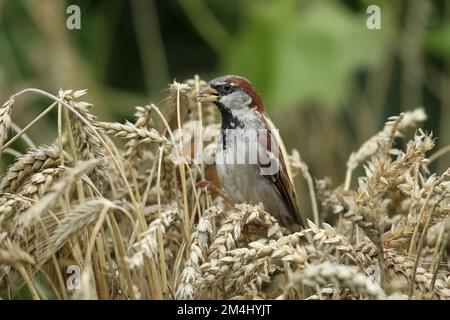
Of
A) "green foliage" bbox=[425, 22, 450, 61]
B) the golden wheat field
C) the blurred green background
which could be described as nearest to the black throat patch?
the golden wheat field

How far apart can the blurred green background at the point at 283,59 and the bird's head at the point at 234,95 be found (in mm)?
1370

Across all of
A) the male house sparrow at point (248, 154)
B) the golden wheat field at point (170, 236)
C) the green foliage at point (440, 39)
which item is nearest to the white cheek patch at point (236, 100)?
the male house sparrow at point (248, 154)

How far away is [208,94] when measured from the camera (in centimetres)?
244

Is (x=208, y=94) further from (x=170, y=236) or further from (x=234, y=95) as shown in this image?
(x=170, y=236)

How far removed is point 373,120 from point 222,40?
3.10 ft

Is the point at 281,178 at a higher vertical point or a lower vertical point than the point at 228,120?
lower

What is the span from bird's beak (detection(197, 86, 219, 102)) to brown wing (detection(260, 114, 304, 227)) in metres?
0.18

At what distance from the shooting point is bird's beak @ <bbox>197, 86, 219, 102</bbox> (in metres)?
2.37

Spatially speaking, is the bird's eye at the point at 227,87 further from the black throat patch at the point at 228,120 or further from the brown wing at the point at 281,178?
→ the brown wing at the point at 281,178

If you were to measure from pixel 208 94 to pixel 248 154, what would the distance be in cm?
24

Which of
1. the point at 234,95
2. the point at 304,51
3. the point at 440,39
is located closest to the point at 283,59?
the point at 304,51

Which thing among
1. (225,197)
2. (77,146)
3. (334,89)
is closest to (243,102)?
(225,197)

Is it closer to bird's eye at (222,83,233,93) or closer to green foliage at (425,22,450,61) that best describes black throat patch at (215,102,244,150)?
bird's eye at (222,83,233,93)

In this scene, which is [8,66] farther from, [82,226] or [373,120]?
[82,226]
